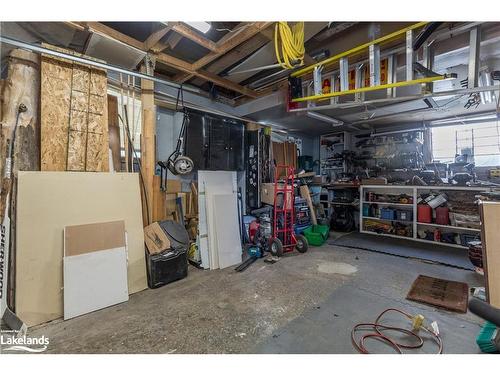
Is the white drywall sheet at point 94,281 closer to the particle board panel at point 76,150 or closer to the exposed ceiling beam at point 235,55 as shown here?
the particle board panel at point 76,150

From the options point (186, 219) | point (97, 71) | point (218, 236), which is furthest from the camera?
point (186, 219)

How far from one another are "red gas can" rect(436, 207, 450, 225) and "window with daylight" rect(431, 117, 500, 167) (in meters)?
1.46

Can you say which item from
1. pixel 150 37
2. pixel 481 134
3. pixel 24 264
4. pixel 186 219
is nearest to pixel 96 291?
pixel 24 264

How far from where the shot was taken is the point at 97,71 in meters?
2.71

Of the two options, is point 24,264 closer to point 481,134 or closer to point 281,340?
point 281,340

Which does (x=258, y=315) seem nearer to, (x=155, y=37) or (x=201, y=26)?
(x=201, y=26)

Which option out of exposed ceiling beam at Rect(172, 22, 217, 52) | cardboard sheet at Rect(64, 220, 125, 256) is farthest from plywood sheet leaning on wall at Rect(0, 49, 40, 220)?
exposed ceiling beam at Rect(172, 22, 217, 52)

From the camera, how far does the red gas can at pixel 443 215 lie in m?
4.63

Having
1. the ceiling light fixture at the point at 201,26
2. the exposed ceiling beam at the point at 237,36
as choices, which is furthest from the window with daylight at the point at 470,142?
the ceiling light fixture at the point at 201,26

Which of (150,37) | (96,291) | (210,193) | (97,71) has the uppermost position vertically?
(150,37)

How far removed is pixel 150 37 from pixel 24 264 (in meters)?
2.77

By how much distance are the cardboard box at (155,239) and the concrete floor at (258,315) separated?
484 millimetres
